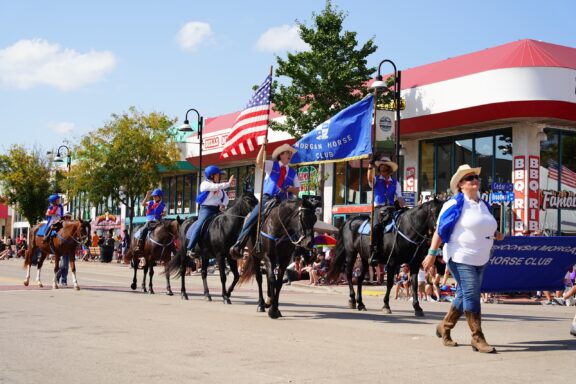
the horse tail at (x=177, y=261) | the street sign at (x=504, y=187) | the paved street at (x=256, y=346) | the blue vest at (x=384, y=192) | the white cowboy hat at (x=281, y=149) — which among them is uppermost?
the street sign at (x=504, y=187)

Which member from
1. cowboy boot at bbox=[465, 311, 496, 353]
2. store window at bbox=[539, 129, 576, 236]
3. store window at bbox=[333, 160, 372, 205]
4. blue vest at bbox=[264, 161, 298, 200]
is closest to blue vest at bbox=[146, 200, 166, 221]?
blue vest at bbox=[264, 161, 298, 200]

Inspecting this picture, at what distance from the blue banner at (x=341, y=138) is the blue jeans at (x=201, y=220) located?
2.72 meters

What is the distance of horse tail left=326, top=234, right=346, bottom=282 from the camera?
51.2ft

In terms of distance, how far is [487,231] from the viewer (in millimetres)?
8680

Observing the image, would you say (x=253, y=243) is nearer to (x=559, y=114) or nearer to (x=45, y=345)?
(x=45, y=345)

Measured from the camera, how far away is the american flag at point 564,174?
97.1ft

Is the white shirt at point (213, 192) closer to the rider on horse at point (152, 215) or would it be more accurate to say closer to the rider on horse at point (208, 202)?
the rider on horse at point (208, 202)

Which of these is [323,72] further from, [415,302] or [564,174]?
[415,302]

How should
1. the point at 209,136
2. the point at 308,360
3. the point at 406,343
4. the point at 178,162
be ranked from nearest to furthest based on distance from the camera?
the point at 308,360
the point at 406,343
the point at 209,136
the point at 178,162

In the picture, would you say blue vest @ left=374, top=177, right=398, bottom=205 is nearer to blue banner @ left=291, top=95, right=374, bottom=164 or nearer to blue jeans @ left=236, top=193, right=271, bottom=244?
blue banner @ left=291, top=95, right=374, bottom=164

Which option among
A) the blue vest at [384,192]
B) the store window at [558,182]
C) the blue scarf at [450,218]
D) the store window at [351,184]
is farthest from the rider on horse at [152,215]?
the store window at [351,184]

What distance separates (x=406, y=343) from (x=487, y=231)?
5.99ft

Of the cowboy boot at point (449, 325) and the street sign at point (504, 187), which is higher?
the street sign at point (504, 187)

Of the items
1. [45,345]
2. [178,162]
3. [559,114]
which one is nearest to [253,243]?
[45,345]
